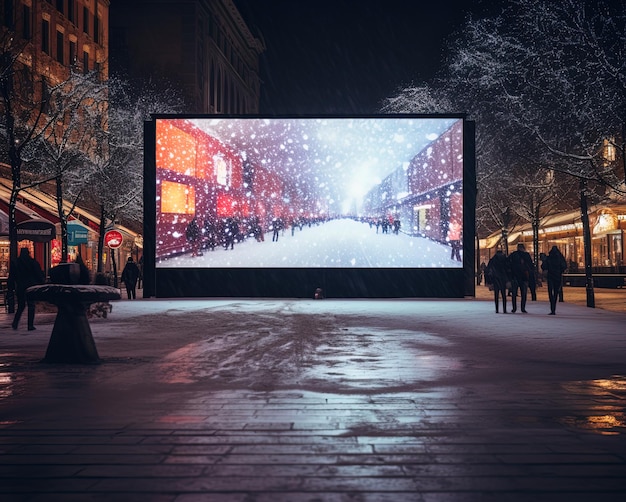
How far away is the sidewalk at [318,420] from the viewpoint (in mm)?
5277

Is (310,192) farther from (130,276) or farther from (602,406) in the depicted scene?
(602,406)

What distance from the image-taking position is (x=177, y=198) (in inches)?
1177

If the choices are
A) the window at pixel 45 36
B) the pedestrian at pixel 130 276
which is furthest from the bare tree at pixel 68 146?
the window at pixel 45 36

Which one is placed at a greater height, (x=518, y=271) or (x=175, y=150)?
(x=175, y=150)

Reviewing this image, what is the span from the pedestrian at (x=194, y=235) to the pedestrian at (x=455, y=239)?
903 centimetres

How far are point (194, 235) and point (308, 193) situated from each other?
4414 mm

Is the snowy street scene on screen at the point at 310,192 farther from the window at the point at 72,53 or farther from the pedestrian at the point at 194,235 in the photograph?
the window at the point at 72,53

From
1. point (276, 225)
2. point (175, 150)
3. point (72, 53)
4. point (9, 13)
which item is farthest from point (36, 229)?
point (72, 53)

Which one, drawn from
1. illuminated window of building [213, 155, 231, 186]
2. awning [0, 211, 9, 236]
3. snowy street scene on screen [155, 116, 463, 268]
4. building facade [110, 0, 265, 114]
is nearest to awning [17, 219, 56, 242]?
awning [0, 211, 9, 236]

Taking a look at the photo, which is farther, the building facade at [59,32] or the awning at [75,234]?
the building facade at [59,32]

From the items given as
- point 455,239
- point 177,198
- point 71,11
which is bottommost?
point 455,239

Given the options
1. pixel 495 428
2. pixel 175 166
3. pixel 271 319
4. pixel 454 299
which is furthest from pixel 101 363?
pixel 454 299

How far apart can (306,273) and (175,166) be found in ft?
20.6

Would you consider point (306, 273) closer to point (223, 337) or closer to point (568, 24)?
point (568, 24)
